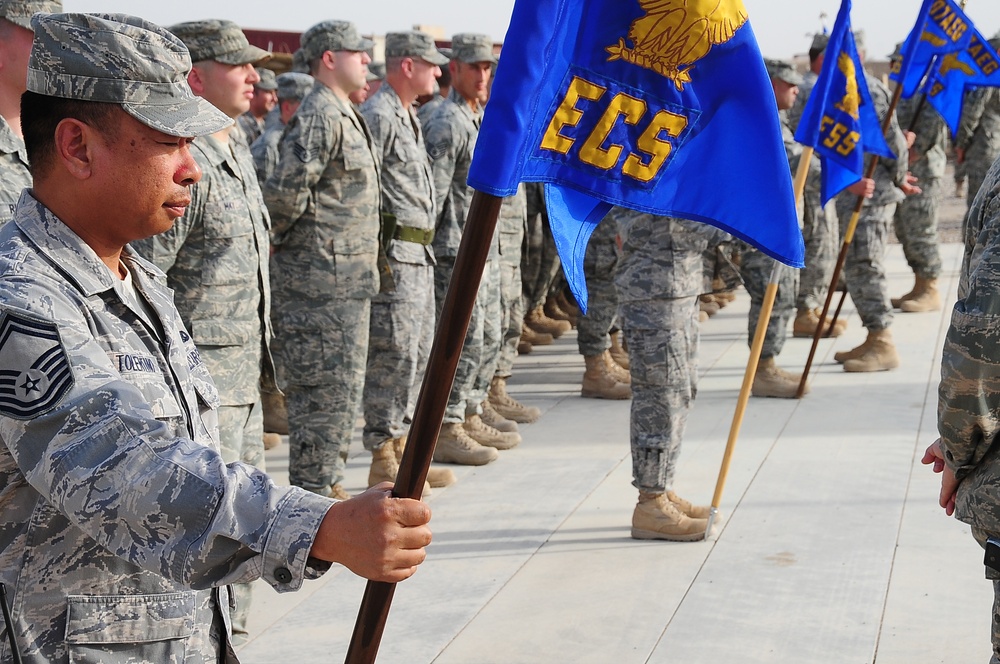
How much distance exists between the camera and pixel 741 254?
752 cm

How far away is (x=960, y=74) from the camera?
25.2 feet

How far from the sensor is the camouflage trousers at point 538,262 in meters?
8.73

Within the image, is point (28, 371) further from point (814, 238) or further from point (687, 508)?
point (814, 238)

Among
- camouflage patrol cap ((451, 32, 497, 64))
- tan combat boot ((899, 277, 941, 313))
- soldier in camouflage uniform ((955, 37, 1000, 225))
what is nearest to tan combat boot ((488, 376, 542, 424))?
camouflage patrol cap ((451, 32, 497, 64))

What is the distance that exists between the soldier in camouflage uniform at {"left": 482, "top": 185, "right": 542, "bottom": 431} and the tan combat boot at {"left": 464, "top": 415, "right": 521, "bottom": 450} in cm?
31

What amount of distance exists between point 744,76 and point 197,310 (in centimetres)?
232

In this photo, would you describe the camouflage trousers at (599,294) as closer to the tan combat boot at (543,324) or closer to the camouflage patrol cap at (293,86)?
the tan combat boot at (543,324)

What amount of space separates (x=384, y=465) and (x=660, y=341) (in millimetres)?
1678

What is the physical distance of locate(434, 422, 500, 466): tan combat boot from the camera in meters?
6.11

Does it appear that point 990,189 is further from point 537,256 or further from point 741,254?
point 537,256

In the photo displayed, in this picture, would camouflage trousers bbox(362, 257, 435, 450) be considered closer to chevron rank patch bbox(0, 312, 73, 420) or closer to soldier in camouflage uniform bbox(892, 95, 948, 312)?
chevron rank patch bbox(0, 312, 73, 420)

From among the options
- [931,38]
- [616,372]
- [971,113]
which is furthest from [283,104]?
[971,113]

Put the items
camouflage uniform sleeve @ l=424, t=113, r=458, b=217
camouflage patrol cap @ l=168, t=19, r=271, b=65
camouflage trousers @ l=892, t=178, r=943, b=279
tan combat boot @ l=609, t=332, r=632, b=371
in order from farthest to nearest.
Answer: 1. camouflage trousers @ l=892, t=178, r=943, b=279
2. tan combat boot @ l=609, t=332, r=632, b=371
3. camouflage uniform sleeve @ l=424, t=113, r=458, b=217
4. camouflage patrol cap @ l=168, t=19, r=271, b=65

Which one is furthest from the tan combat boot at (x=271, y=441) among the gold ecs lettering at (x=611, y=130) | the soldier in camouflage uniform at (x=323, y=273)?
the gold ecs lettering at (x=611, y=130)
